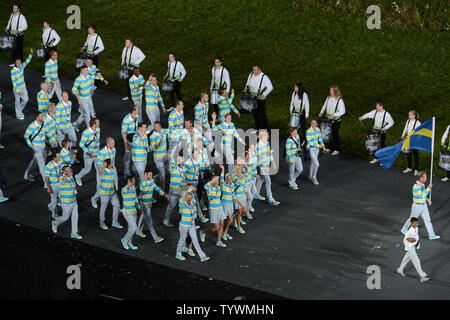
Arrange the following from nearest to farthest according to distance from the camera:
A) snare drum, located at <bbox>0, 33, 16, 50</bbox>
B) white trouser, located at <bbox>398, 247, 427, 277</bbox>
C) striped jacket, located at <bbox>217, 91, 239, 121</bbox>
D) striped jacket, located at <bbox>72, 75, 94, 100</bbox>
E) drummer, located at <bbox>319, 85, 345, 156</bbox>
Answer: white trouser, located at <bbox>398, 247, 427, 277</bbox> → drummer, located at <bbox>319, 85, 345, 156</bbox> → striped jacket, located at <bbox>72, 75, 94, 100</bbox> → striped jacket, located at <bbox>217, 91, 239, 121</bbox> → snare drum, located at <bbox>0, 33, 16, 50</bbox>

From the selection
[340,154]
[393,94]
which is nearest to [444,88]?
[393,94]

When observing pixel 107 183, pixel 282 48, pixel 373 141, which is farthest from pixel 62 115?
pixel 282 48

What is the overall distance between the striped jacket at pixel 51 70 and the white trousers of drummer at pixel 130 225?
8.43 meters

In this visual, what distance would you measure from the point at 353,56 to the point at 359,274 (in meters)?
14.9

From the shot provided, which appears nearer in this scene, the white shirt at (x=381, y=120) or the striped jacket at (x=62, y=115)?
the striped jacket at (x=62, y=115)

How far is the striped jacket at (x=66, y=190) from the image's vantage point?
2061 centimetres

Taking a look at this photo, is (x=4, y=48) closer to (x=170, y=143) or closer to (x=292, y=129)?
(x=170, y=143)

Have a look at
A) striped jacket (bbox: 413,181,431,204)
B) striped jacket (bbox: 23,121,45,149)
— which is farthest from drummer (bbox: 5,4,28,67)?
striped jacket (bbox: 413,181,431,204)

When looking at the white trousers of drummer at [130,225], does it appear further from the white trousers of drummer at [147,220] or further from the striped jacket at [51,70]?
the striped jacket at [51,70]

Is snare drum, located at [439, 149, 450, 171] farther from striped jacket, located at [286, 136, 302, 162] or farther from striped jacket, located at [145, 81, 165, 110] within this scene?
striped jacket, located at [145, 81, 165, 110]

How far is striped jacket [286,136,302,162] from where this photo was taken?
23203 mm

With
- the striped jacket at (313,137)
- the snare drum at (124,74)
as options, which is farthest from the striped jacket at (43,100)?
the striped jacket at (313,137)

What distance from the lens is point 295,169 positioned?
941 inches

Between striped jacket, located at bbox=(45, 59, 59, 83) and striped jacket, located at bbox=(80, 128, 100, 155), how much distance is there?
5059 mm
